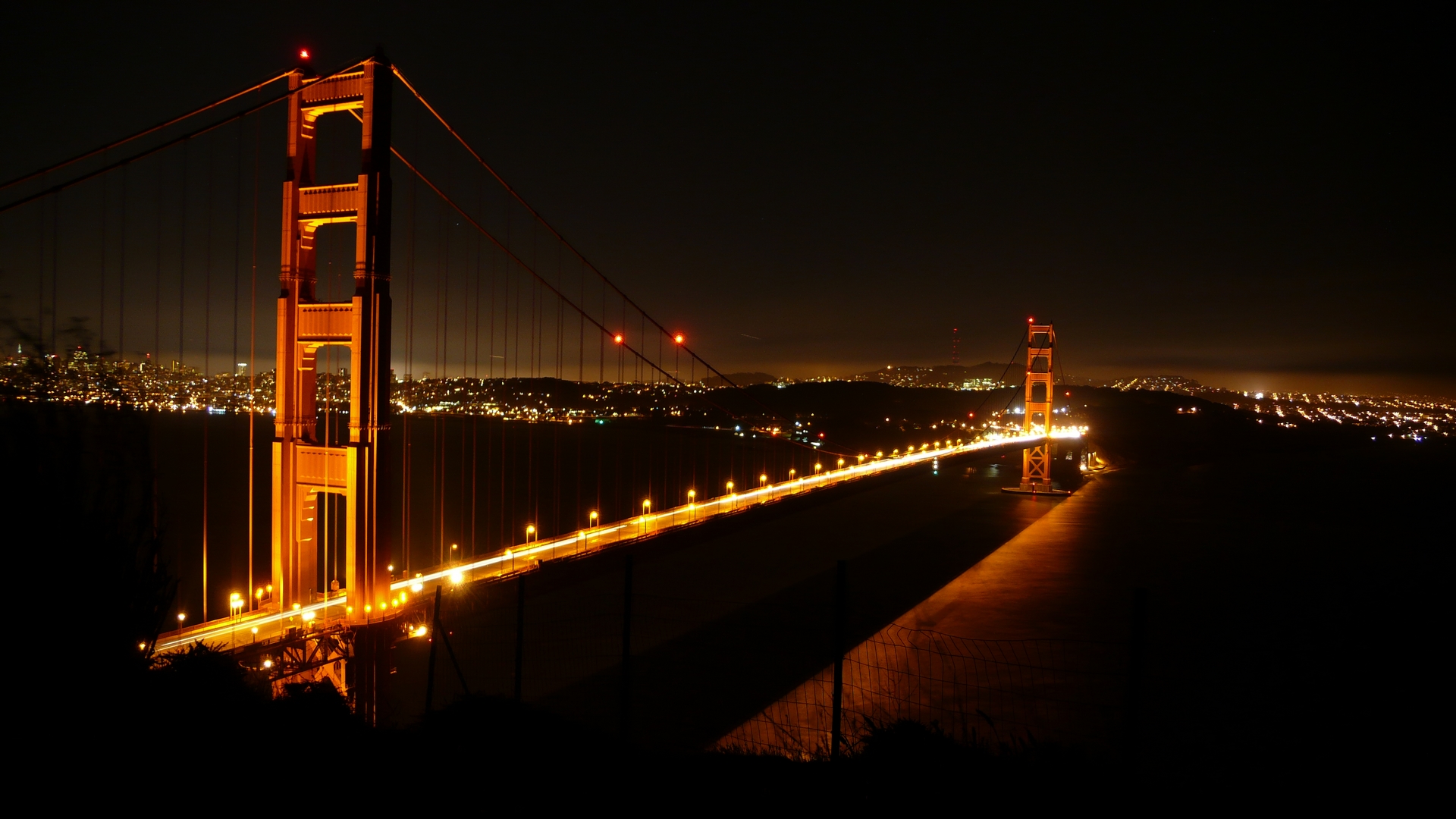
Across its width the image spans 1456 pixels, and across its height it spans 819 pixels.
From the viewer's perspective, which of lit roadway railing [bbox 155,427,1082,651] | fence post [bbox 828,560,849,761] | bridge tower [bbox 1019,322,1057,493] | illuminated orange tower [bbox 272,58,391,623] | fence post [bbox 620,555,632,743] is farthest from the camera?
bridge tower [bbox 1019,322,1057,493]

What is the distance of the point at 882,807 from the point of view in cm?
383

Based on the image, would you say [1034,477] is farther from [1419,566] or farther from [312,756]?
[312,756]

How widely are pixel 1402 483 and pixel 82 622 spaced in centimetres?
7651

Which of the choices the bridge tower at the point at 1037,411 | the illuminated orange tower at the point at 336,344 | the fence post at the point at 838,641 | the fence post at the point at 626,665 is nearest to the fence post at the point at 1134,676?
the fence post at the point at 838,641

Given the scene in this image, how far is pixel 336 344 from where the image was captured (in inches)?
Answer: 356

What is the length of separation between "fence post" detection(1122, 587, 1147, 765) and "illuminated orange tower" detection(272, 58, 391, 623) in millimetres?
7564

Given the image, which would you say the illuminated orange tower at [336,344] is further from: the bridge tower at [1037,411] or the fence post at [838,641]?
the bridge tower at [1037,411]

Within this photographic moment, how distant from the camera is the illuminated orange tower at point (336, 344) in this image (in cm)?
874

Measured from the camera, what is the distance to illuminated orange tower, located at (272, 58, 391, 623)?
344 inches

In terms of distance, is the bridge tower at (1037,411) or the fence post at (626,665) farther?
the bridge tower at (1037,411)

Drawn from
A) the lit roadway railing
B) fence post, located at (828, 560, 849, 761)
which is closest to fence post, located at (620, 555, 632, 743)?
fence post, located at (828, 560, 849, 761)

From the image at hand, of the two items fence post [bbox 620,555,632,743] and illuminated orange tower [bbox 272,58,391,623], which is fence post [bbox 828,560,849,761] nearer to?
fence post [bbox 620,555,632,743]

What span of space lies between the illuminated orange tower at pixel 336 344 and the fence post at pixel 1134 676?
7.56 m

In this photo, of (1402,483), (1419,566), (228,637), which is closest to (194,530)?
(228,637)
